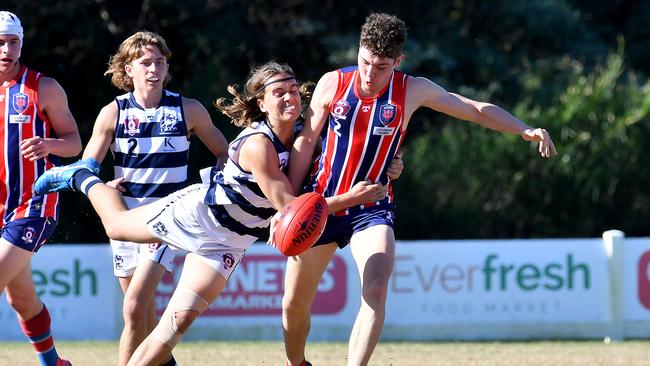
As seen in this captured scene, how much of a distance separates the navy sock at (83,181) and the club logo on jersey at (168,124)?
0.52 meters

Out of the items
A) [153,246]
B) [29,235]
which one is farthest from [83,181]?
[153,246]

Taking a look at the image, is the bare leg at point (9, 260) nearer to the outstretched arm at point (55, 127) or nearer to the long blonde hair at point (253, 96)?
the outstretched arm at point (55, 127)

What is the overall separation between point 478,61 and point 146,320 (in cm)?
1354

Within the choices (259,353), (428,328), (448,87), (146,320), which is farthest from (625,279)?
(448,87)

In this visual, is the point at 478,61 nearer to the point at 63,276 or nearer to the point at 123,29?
the point at 123,29

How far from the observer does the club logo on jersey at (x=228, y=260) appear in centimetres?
556

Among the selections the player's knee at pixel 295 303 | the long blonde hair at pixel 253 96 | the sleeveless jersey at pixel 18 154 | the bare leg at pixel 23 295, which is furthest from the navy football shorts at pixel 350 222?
the bare leg at pixel 23 295

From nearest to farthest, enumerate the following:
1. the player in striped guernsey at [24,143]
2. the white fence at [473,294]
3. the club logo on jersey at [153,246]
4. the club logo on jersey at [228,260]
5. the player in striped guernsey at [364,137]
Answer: the club logo on jersey at [228,260], the player in striped guernsey at [364,137], the player in striped guernsey at [24,143], the club logo on jersey at [153,246], the white fence at [473,294]

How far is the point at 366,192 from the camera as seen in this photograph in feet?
18.9

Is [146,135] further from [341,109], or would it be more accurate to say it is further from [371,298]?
[371,298]

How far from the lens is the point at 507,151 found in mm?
16891

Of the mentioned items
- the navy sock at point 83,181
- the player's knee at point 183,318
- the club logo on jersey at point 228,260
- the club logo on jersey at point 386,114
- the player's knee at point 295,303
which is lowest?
the player's knee at point 295,303

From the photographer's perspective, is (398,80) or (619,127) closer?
(398,80)

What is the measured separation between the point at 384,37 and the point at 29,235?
7.00 ft
